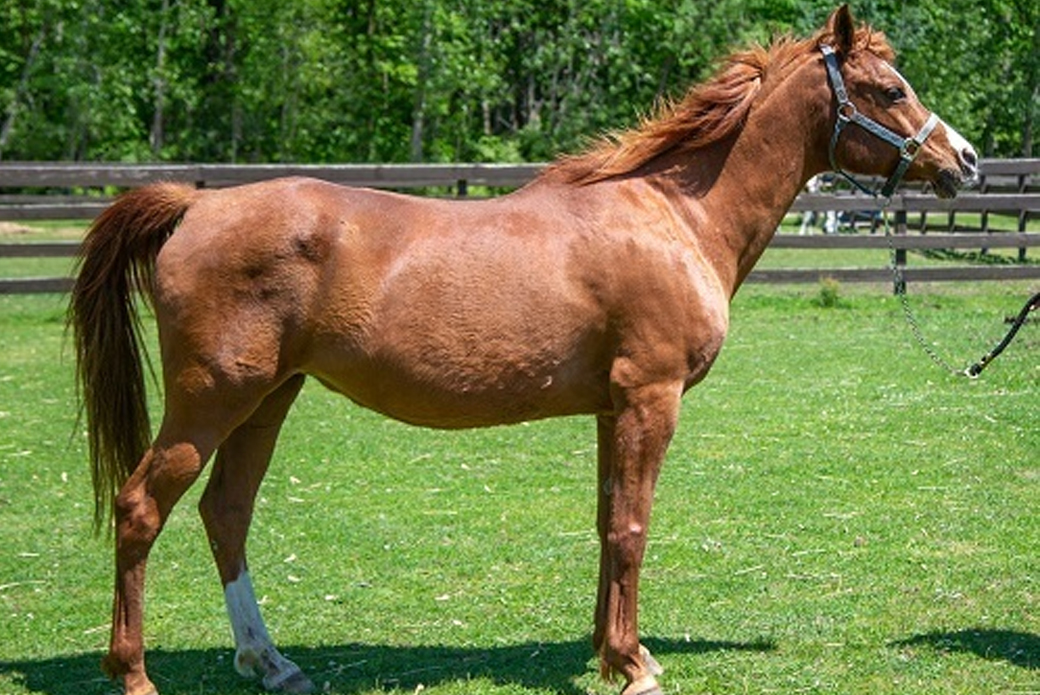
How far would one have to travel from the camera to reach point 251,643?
5445 mm

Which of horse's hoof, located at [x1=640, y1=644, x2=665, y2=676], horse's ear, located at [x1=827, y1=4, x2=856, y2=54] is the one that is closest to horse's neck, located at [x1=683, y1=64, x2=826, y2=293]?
horse's ear, located at [x1=827, y1=4, x2=856, y2=54]

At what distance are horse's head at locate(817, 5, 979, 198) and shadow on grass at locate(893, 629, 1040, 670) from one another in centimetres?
177

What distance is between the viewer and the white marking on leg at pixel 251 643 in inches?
211

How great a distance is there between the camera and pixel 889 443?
370 inches

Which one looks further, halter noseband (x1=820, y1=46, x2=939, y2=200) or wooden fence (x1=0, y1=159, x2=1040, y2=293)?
wooden fence (x1=0, y1=159, x2=1040, y2=293)

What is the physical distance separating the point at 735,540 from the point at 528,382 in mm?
2311

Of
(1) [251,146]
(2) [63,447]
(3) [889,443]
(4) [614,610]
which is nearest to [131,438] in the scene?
(4) [614,610]

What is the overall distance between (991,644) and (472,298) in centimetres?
245

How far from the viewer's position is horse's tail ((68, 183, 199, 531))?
17.8 ft

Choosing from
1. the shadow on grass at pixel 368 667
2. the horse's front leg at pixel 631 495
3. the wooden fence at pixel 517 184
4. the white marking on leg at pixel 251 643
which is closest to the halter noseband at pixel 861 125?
the horse's front leg at pixel 631 495

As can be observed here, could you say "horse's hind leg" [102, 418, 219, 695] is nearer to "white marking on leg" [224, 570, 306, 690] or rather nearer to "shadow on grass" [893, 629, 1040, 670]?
"white marking on leg" [224, 570, 306, 690]

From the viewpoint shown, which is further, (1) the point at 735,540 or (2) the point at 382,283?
(1) the point at 735,540

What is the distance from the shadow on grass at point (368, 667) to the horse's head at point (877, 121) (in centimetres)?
196

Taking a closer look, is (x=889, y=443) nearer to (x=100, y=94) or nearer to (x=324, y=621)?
(x=324, y=621)
